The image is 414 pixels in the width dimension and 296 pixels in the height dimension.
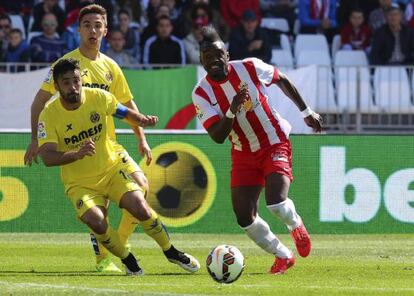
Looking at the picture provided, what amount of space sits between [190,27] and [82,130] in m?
10.7

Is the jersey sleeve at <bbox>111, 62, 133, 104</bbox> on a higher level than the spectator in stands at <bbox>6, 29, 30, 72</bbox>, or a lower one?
higher

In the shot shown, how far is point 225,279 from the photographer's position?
1072 cm

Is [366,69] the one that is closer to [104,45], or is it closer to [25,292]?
[104,45]

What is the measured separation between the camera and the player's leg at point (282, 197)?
38.8 ft

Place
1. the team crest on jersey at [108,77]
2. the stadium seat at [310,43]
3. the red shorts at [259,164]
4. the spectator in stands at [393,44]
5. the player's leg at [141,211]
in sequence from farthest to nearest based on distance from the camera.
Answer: the stadium seat at [310,43] → the spectator in stands at [393,44] → the team crest on jersey at [108,77] → the red shorts at [259,164] → the player's leg at [141,211]

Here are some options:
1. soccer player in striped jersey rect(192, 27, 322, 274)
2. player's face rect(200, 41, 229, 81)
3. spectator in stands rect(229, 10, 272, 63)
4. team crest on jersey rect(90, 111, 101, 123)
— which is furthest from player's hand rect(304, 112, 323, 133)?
spectator in stands rect(229, 10, 272, 63)

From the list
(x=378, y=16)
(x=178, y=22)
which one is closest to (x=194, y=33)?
(x=178, y=22)

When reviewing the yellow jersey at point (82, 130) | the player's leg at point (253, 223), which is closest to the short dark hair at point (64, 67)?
the yellow jersey at point (82, 130)

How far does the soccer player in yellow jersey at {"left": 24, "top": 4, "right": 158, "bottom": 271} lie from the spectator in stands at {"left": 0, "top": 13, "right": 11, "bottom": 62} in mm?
9050

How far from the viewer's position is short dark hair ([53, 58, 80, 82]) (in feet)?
37.3

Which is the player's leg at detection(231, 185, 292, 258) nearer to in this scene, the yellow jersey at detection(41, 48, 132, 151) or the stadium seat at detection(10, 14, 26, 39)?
the yellow jersey at detection(41, 48, 132, 151)

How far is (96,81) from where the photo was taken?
40.8 ft

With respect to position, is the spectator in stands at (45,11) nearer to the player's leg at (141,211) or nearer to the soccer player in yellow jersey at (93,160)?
the soccer player in yellow jersey at (93,160)

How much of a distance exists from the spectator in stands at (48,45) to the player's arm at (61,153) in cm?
954
